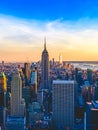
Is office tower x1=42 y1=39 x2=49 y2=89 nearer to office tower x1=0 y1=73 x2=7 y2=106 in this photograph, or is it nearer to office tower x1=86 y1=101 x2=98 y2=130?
office tower x1=0 y1=73 x2=7 y2=106

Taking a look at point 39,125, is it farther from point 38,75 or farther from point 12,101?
point 38,75

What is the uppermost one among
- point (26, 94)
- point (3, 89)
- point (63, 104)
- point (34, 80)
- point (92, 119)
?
point (34, 80)

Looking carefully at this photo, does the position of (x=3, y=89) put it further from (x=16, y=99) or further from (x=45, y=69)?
(x=45, y=69)

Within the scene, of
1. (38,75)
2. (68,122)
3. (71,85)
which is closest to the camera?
(68,122)

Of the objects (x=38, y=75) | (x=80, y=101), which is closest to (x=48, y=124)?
(x=80, y=101)

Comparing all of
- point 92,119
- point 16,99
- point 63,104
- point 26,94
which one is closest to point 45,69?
point 26,94

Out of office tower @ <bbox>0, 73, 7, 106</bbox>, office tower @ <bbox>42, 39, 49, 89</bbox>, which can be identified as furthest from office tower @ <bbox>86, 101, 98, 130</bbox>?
office tower @ <bbox>42, 39, 49, 89</bbox>

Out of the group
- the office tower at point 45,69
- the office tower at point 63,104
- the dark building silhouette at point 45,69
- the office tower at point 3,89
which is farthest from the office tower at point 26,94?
the office tower at point 45,69
